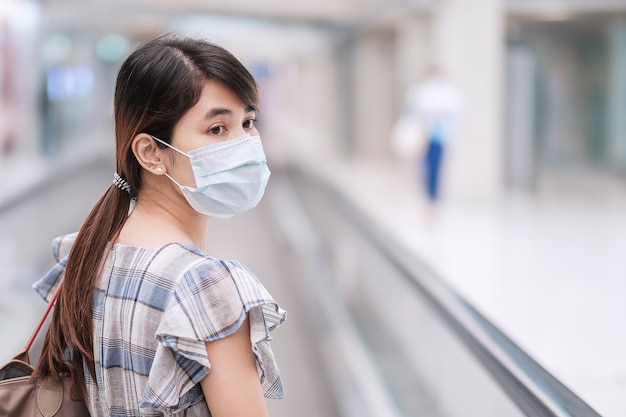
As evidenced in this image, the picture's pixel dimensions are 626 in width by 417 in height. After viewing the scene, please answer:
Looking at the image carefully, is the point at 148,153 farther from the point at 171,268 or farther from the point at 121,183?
the point at 171,268

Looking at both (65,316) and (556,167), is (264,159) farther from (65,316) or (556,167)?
(556,167)

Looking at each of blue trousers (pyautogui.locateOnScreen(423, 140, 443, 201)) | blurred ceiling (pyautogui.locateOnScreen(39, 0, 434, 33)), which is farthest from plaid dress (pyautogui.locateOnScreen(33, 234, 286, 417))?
blurred ceiling (pyautogui.locateOnScreen(39, 0, 434, 33))

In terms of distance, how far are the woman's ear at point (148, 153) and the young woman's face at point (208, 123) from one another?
3 centimetres

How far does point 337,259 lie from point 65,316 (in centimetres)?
662

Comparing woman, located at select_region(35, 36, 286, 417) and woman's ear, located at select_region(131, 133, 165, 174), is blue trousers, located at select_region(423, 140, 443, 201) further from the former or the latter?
woman's ear, located at select_region(131, 133, 165, 174)

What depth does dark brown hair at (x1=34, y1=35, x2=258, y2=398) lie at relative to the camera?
1563mm

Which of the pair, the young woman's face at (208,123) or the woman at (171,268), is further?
the young woman's face at (208,123)

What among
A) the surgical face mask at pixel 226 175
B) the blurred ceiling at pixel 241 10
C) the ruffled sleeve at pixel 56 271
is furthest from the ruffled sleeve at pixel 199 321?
the blurred ceiling at pixel 241 10

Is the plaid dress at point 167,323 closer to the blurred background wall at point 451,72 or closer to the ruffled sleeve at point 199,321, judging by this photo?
the ruffled sleeve at point 199,321

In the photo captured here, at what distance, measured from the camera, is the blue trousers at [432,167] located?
1122cm

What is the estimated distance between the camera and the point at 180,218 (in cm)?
168

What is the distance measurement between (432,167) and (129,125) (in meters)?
10.0

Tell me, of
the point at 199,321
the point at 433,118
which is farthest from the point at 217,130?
the point at 433,118

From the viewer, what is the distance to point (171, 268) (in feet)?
4.87
